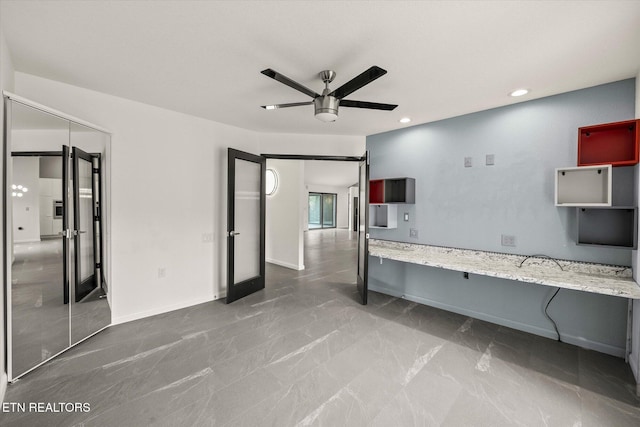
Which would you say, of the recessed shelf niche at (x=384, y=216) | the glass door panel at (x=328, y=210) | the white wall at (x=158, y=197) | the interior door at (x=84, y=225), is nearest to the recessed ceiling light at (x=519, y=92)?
the recessed shelf niche at (x=384, y=216)

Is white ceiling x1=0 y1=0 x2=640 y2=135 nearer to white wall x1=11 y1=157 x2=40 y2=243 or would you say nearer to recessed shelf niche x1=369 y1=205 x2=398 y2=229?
white wall x1=11 y1=157 x2=40 y2=243

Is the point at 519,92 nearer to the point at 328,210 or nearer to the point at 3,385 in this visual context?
the point at 3,385

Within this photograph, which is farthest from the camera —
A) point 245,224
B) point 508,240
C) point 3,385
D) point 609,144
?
point 245,224

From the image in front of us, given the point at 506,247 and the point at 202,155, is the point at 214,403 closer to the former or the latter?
the point at 202,155

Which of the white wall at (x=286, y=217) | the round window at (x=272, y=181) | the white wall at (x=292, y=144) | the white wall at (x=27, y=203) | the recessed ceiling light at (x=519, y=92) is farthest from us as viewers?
the round window at (x=272, y=181)

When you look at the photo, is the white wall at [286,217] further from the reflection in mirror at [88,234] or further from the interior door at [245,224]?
the reflection in mirror at [88,234]

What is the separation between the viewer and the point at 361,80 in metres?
1.96

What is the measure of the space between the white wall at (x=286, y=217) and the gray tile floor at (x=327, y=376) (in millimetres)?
2581

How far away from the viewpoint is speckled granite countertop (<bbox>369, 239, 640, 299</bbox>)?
2219mm

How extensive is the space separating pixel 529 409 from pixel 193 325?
3.20 meters

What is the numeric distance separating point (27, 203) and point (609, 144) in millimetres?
5176

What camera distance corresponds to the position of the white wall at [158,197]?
302cm

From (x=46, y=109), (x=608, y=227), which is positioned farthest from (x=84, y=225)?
(x=608, y=227)

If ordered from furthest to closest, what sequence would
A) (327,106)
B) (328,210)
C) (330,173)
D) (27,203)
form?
(328,210) → (330,173) → (327,106) → (27,203)
